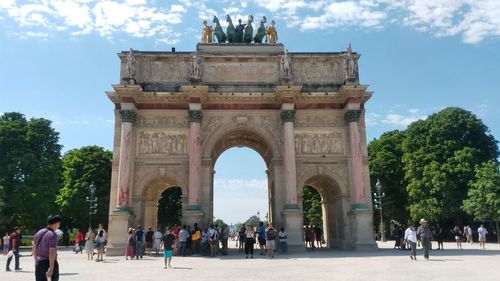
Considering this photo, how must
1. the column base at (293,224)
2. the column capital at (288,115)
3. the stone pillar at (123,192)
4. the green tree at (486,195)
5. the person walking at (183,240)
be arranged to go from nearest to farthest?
the person walking at (183,240), the stone pillar at (123,192), the column base at (293,224), the column capital at (288,115), the green tree at (486,195)

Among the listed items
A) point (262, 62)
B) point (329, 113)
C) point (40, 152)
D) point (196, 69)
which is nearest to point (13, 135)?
point (40, 152)

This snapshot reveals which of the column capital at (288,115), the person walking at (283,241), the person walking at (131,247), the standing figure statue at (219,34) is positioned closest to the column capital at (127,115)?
the person walking at (131,247)

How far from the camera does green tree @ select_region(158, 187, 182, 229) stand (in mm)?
52594

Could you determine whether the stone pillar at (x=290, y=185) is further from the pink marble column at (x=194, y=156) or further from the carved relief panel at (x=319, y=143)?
the pink marble column at (x=194, y=156)

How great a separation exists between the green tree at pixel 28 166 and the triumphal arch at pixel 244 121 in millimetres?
14196

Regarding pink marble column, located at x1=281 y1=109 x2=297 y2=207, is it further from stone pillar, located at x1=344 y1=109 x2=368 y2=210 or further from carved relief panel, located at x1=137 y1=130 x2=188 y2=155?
carved relief panel, located at x1=137 y1=130 x2=188 y2=155

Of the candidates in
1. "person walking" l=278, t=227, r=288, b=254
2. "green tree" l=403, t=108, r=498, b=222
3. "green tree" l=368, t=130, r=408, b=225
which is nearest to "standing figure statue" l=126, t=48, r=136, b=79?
"person walking" l=278, t=227, r=288, b=254

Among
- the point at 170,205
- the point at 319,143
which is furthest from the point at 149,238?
the point at 170,205

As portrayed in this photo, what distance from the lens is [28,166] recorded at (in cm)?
3966

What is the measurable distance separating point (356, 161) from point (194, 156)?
10418mm

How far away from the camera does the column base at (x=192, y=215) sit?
2675cm

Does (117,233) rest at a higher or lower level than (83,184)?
lower

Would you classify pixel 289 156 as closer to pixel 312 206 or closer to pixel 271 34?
pixel 271 34

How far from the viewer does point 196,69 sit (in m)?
29.1
